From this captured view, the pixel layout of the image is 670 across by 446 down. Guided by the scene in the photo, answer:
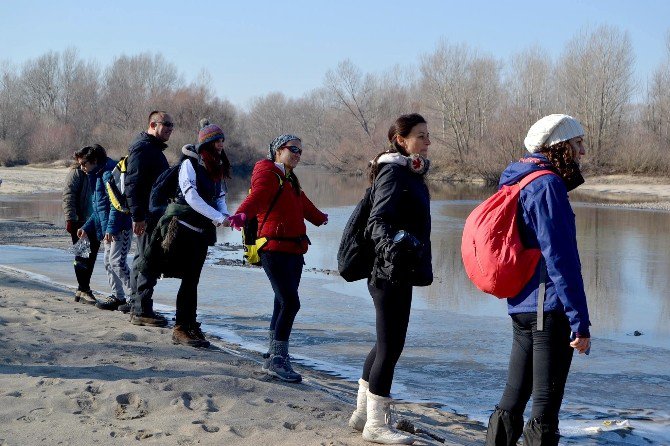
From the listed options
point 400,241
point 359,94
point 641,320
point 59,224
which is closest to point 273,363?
point 400,241

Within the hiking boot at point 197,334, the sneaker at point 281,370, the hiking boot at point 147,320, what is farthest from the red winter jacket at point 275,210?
the hiking boot at point 147,320

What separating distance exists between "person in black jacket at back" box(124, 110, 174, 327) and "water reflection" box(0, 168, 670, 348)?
4257 mm

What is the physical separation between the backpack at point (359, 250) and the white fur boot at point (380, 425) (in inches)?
25.9

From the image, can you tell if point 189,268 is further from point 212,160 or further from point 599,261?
point 599,261

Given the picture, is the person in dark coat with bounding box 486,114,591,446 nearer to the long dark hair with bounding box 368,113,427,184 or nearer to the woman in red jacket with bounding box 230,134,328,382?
the long dark hair with bounding box 368,113,427,184

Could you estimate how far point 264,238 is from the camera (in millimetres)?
5938

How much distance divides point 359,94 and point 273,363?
77.7 meters

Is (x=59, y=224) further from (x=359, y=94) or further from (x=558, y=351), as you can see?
(x=359, y=94)

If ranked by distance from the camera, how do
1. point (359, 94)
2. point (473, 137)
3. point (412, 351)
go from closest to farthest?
point (412, 351) → point (473, 137) → point (359, 94)

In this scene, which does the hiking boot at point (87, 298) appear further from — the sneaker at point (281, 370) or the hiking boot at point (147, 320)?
the sneaker at point (281, 370)

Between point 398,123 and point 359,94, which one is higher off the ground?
point 359,94

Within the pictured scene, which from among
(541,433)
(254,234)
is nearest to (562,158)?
(541,433)

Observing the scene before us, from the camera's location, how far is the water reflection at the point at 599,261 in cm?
1037

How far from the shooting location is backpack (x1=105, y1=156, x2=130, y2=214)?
7.84 m
